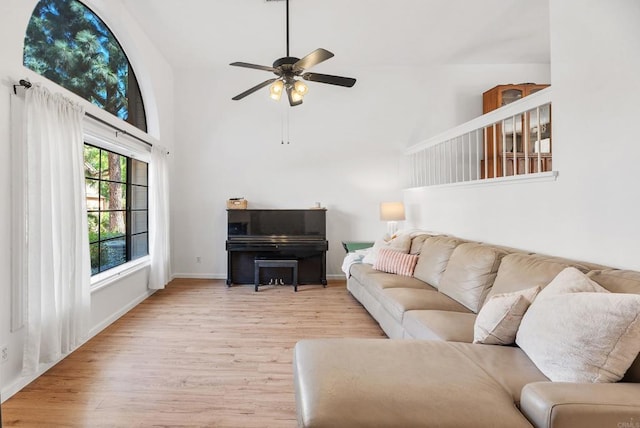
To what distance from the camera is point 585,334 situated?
1.25m

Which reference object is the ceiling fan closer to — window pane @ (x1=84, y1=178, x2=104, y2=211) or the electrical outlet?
window pane @ (x1=84, y1=178, x2=104, y2=211)

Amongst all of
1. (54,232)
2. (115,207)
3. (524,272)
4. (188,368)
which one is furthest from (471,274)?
(115,207)

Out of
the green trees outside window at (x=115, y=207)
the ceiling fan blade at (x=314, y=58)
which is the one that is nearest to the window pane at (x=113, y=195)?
the green trees outside window at (x=115, y=207)

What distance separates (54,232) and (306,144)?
3.45m

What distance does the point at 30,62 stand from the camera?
231cm

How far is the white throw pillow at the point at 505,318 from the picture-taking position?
5.43ft

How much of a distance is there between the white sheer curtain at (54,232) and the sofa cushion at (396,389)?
1887 mm

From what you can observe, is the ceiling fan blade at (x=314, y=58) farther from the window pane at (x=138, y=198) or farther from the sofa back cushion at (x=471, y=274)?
the window pane at (x=138, y=198)

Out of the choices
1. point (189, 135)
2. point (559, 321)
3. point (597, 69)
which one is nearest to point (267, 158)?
point (189, 135)

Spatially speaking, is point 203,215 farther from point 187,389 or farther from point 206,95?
point 187,389

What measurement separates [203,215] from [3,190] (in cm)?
297

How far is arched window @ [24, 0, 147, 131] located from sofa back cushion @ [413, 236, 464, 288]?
12.2 feet

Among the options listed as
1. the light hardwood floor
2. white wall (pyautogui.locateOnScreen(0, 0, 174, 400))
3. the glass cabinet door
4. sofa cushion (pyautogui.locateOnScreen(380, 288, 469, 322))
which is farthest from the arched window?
the glass cabinet door

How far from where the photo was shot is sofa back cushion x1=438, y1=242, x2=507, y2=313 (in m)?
2.30
